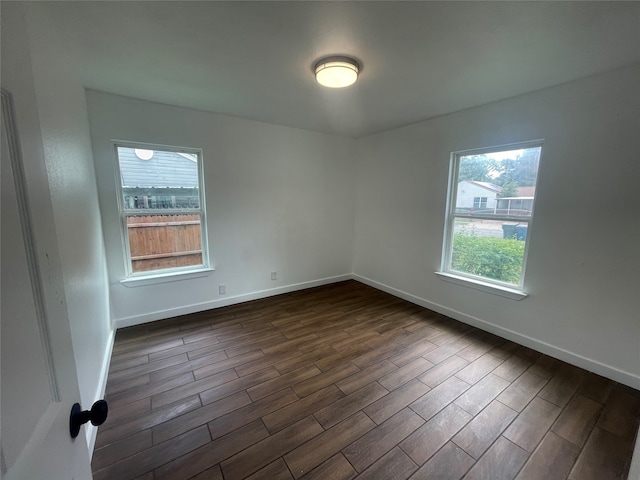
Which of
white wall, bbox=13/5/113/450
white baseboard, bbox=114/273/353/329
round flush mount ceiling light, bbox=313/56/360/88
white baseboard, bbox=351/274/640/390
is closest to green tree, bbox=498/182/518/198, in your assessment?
white baseboard, bbox=351/274/640/390

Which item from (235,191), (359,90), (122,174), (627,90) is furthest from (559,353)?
(122,174)

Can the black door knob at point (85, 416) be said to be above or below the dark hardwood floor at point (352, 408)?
above

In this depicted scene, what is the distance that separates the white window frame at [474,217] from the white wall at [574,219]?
0.06 m

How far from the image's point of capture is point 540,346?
2494mm

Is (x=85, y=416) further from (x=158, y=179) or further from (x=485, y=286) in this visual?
(x=485, y=286)

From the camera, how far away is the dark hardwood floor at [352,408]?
1.45 m

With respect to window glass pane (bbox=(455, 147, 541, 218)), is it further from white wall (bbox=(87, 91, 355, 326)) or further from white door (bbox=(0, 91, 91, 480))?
white door (bbox=(0, 91, 91, 480))

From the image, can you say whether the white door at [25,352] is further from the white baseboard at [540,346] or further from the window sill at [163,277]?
the white baseboard at [540,346]

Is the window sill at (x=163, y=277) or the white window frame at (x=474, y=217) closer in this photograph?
the white window frame at (x=474, y=217)

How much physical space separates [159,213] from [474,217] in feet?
11.7

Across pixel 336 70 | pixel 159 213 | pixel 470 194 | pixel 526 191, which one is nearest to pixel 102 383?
pixel 159 213

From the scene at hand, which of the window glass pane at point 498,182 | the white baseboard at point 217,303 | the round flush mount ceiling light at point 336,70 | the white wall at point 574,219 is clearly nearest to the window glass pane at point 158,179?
the white baseboard at point 217,303

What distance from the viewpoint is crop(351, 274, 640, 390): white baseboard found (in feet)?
6.82

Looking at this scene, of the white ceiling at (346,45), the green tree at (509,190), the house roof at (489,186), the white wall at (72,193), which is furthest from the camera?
the house roof at (489,186)
